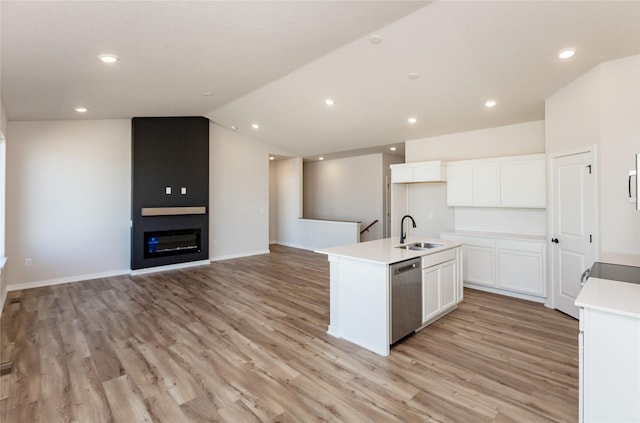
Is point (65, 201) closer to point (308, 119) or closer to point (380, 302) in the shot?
point (308, 119)

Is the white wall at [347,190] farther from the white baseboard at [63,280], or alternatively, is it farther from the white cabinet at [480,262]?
the white baseboard at [63,280]

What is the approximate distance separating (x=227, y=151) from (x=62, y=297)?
4.22m

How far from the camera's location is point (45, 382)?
249cm

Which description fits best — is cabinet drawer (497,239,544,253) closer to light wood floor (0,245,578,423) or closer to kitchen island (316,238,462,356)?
light wood floor (0,245,578,423)

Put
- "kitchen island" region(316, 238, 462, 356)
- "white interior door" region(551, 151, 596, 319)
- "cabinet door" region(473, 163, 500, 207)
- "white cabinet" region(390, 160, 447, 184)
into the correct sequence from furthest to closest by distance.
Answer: "white cabinet" region(390, 160, 447, 184) < "cabinet door" region(473, 163, 500, 207) < "white interior door" region(551, 151, 596, 319) < "kitchen island" region(316, 238, 462, 356)

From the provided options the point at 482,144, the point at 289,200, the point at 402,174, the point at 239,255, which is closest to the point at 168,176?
the point at 239,255

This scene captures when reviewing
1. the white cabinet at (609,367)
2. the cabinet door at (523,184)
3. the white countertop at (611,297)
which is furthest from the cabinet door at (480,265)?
the white cabinet at (609,367)

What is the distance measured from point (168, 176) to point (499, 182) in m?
5.99

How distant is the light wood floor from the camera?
2.15m

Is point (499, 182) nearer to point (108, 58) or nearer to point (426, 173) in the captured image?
point (426, 173)

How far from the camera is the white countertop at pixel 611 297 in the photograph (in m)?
1.50

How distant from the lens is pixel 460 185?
538 cm

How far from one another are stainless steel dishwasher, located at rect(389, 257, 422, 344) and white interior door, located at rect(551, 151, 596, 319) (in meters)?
1.99

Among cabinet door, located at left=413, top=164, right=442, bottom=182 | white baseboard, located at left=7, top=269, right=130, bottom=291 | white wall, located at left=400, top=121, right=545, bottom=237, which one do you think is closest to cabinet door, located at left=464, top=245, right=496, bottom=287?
white wall, located at left=400, top=121, right=545, bottom=237
